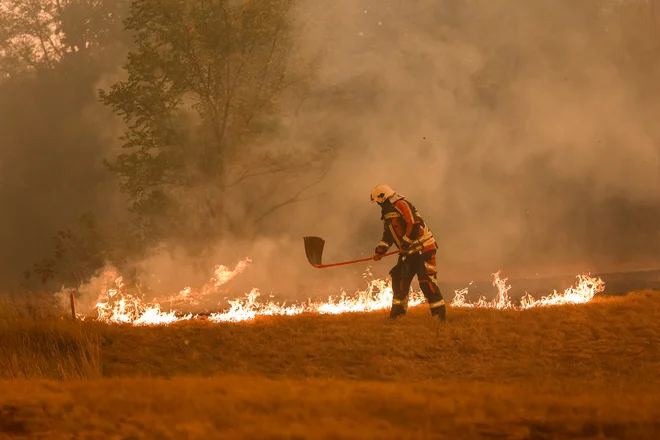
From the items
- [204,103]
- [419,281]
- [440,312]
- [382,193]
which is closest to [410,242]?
[419,281]

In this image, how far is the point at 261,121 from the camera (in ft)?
81.2

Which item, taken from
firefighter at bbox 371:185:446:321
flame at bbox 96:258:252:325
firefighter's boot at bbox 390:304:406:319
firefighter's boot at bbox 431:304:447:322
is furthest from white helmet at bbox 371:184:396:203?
flame at bbox 96:258:252:325

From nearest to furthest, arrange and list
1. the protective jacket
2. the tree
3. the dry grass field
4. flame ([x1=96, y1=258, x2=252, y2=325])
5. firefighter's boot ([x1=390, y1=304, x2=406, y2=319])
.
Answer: the dry grass field < the protective jacket < firefighter's boot ([x1=390, y1=304, x2=406, y2=319]) < flame ([x1=96, y1=258, x2=252, y2=325]) < the tree

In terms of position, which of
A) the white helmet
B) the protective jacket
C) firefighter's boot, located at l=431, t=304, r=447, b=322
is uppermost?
the white helmet

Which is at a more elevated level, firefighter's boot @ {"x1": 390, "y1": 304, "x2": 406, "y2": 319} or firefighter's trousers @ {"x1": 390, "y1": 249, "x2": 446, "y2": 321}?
firefighter's trousers @ {"x1": 390, "y1": 249, "x2": 446, "y2": 321}

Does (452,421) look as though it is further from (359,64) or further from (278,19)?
(359,64)

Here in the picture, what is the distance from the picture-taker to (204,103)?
78.7 ft

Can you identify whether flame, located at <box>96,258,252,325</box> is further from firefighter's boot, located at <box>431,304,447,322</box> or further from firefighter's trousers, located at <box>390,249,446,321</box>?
firefighter's boot, located at <box>431,304,447,322</box>

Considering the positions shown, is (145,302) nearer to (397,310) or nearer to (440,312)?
(397,310)

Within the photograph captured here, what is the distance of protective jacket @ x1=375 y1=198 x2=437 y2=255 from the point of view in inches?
515

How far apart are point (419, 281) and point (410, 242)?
66cm

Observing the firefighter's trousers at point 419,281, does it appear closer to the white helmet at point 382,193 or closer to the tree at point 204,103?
the white helmet at point 382,193

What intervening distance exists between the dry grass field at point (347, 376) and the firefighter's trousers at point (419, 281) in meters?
0.26

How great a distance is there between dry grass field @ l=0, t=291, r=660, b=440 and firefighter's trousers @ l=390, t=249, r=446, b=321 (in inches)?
10.2
